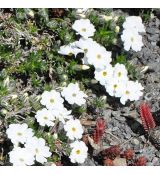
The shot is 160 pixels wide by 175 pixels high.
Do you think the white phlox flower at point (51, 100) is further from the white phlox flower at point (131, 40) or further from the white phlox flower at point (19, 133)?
the white phlox flower at point (131, 40)

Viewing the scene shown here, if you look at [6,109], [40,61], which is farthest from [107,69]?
[6,109]

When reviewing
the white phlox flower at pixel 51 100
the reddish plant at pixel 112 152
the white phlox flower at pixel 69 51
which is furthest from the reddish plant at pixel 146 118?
the white phlox flower at pixel 69 51

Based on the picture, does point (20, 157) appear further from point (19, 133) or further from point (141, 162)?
point (141, 162)

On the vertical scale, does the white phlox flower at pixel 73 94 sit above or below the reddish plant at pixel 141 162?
above

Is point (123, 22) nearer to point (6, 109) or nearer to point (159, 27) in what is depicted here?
point (159, 27)

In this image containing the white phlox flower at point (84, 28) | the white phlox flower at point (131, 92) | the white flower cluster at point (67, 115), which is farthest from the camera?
the white phlox flower at point (84, 28)

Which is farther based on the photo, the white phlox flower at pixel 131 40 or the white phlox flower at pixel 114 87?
the white phlox flower at pixel 131 40

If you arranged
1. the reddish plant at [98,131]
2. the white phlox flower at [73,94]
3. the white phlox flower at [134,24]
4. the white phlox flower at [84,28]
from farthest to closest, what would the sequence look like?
the white phlox flower at [134,24] → the white phlox flower at [84,28] → the white phlox flower at [73,94] → the reddish plant at [98,131]
